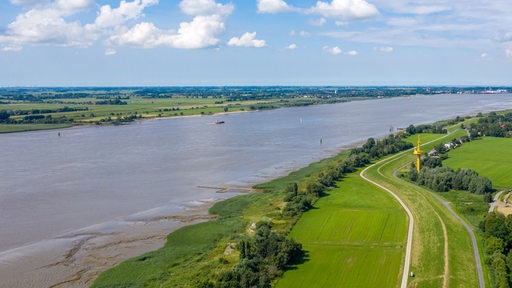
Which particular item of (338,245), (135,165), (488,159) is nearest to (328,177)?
(338,245)

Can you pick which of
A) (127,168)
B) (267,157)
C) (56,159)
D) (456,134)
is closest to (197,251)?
(127,168)

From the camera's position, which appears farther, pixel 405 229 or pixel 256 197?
pixel 256 197

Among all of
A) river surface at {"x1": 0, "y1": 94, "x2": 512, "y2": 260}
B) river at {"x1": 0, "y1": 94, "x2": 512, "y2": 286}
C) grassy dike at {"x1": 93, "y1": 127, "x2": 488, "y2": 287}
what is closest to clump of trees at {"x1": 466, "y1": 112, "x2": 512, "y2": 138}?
river at {"x1": 0, "y1": 94, "x2": 512, "y2": 286}

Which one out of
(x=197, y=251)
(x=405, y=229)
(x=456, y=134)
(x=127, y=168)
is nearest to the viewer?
(x=197, y=251)

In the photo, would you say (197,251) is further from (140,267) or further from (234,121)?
(234,121)

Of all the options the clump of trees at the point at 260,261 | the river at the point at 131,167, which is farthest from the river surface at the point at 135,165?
the clump of trees at the point at 260,261

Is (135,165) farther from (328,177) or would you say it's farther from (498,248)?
(498,248)

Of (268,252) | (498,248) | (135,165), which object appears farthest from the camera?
(135,165)
